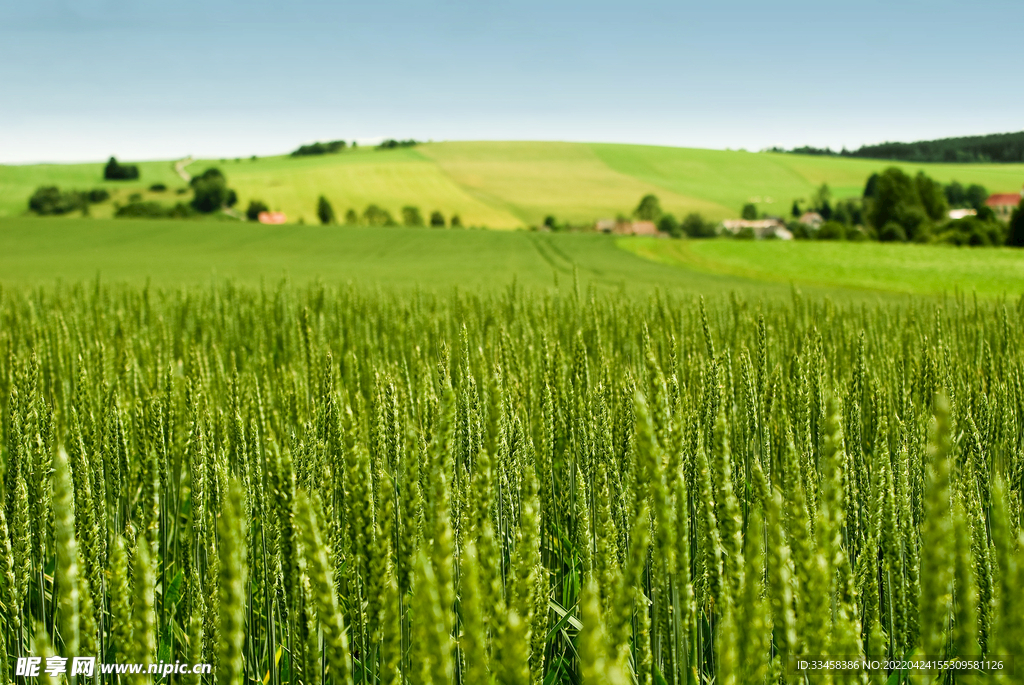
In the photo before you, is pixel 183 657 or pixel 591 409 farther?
pixel 591 409

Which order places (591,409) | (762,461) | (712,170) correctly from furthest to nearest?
(712,170) < (762,461) < (591,409)

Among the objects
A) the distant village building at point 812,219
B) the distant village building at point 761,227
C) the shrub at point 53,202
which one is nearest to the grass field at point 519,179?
the shrub at point 53,202

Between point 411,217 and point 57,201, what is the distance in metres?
29.4

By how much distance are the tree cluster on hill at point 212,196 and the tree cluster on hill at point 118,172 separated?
14.7 metres

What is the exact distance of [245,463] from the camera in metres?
1.98

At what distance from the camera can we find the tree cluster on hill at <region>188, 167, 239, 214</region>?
2618 inches

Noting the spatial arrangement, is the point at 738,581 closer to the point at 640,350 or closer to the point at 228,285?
the point at 640,350

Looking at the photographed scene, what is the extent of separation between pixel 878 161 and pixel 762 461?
359 feet

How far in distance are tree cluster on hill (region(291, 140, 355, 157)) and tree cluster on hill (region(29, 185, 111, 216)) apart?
138 feet

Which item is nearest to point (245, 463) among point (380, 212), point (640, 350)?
point (640, 350)

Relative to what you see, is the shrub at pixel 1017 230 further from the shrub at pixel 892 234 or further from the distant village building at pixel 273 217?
the distant village building at pixel 273 217

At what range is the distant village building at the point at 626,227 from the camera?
63719mm

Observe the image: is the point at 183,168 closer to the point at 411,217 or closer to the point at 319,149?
the point at 319,149

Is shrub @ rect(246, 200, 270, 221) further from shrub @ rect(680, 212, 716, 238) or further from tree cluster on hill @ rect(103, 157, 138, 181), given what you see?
shrub @ rect(680, 212, 716, 238)
